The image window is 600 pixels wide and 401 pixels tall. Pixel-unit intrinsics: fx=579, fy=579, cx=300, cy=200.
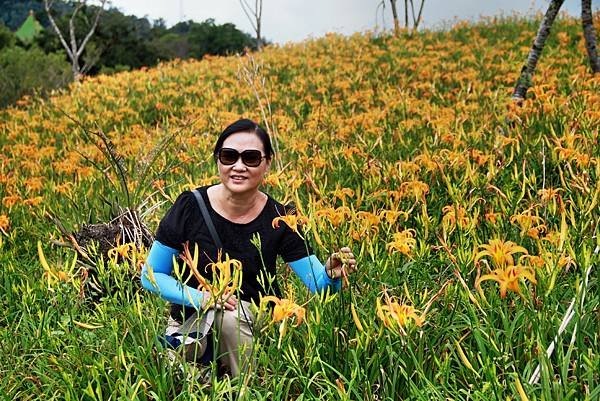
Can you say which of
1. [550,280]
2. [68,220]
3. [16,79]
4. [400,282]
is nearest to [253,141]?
[400,282]

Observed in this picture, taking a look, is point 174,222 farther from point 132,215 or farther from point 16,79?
point 16,79

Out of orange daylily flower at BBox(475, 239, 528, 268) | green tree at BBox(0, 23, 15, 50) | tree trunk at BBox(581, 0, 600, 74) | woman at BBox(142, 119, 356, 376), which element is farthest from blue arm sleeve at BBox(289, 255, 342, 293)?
green tree at BBox(0, 23, 15, 50)

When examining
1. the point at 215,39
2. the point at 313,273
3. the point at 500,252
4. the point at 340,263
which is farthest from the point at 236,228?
the point at 215,39

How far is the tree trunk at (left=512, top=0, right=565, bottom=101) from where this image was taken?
516cm

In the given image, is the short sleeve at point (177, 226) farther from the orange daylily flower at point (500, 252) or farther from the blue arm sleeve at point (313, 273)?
the orange daylily flower at point (500, 252)

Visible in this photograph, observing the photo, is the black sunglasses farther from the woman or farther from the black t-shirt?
the black t-shirt

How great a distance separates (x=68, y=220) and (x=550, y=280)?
2.59 metres

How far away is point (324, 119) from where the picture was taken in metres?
5.95

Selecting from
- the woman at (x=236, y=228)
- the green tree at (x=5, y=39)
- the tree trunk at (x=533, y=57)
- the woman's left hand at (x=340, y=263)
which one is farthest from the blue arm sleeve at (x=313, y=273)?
the green tree at (x=5, y=39)

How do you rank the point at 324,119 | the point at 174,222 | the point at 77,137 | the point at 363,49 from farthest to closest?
the point at 363,49
the point at 77,137
the point at 324,119
the point at 174,222

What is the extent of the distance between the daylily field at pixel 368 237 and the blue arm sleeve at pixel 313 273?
0.08m

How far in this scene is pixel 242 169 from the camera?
2.05 m

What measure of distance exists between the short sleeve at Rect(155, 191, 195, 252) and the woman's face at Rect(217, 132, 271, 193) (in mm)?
167

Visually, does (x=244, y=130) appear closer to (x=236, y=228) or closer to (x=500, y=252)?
(x=236, y=228)
